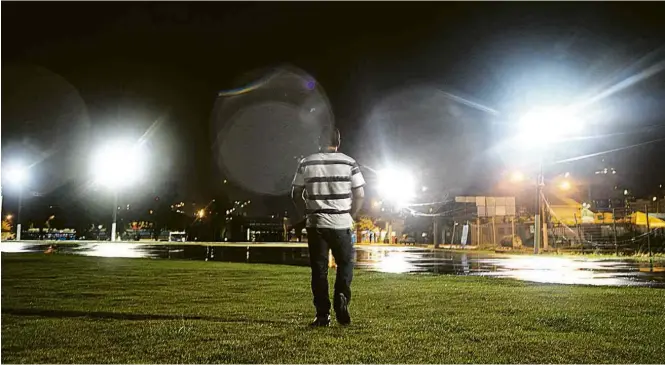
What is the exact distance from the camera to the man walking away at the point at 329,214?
5871mm

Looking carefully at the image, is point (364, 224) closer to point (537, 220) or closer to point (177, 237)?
point (177, 237)

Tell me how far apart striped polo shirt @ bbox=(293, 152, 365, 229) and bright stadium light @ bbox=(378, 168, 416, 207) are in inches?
1928

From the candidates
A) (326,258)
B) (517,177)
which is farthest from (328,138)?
(517,177)

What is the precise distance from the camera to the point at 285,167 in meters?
59.7

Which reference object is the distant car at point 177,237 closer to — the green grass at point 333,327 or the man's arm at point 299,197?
the green grass at point 333,327

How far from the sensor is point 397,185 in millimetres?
55219

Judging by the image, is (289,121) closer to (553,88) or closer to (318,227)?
(553,88)

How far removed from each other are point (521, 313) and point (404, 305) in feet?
4.67

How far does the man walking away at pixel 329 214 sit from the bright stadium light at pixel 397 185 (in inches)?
1927

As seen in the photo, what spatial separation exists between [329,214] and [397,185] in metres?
49.7

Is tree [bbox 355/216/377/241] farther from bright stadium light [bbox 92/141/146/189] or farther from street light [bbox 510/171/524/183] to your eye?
bright stadium light [bbox 92/141/146/189]

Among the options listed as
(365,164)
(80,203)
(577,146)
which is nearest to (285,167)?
(365,164)

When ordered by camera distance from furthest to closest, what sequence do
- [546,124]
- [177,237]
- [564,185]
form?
[177,237]
[564,185]
[546,124]

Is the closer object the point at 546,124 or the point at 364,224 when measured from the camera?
the point at 546,124
